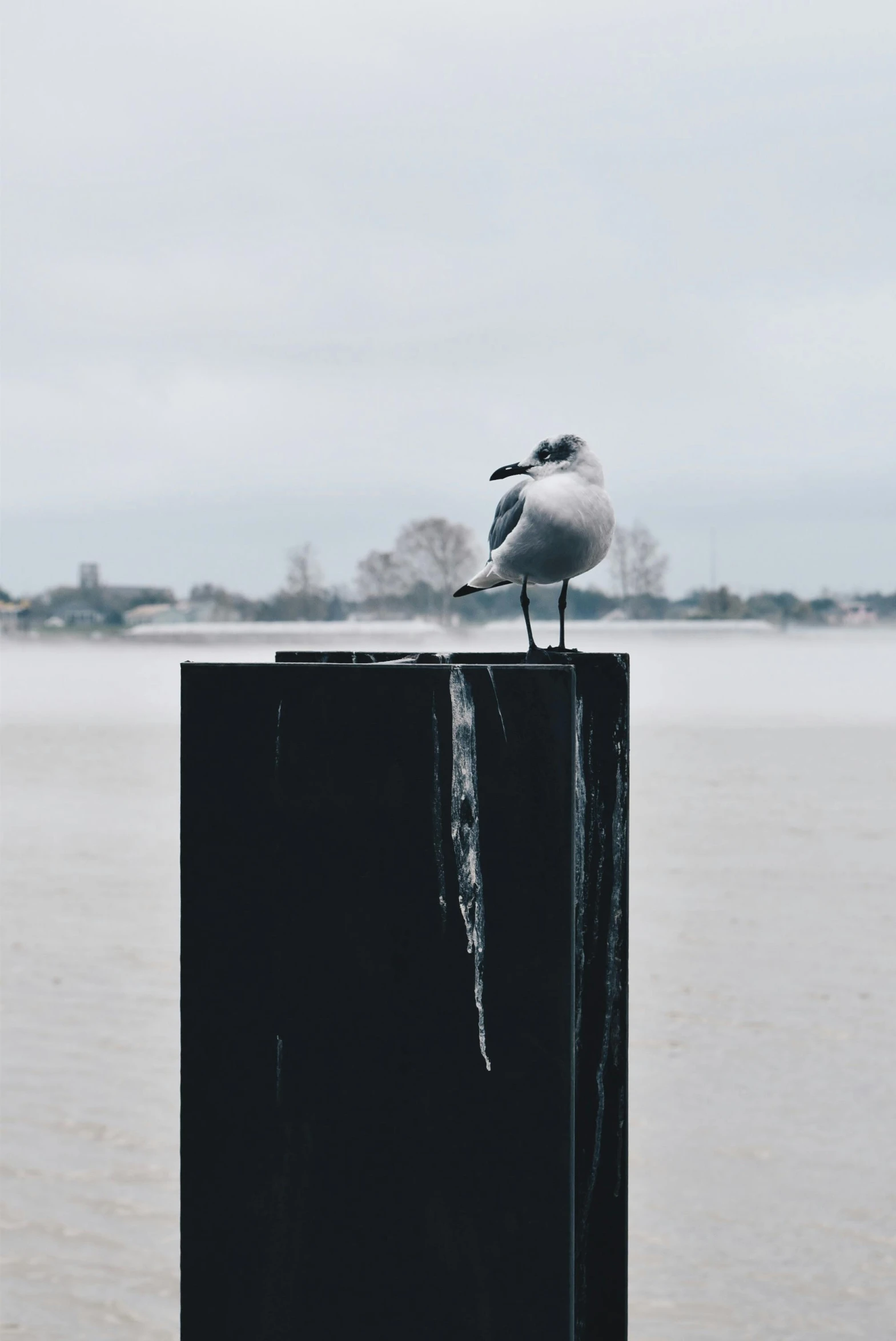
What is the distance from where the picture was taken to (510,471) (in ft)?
13.3

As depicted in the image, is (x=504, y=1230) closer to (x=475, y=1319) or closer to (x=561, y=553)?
(x=475, y=1319)

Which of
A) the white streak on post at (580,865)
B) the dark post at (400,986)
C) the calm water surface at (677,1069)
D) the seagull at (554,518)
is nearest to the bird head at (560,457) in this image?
the seagull at (554,518)

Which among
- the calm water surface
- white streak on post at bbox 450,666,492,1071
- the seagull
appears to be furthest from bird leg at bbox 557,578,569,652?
the calm water surface

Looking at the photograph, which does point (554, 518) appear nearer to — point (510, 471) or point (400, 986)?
point (510, 471)

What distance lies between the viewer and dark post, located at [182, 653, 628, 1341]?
2377 mm

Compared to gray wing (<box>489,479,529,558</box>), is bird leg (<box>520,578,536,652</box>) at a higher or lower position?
lower

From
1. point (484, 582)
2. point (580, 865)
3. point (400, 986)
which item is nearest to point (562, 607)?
point (484, 582)

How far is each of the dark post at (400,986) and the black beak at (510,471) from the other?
68.3 inches

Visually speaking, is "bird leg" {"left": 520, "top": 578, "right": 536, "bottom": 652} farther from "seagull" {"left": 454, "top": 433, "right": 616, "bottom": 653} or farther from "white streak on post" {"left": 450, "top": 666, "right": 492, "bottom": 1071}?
"white streak on post" {"left": 450, "top": 666, "right": 492, "bottom": 1071}

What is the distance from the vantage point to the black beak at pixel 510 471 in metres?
4.02

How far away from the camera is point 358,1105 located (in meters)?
2.40

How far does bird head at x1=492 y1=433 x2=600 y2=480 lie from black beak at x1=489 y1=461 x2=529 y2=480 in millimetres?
15

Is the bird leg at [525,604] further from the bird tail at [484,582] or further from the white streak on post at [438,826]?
the white streak on post at [438,826]

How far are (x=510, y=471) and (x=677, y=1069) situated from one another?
4.33 meters
